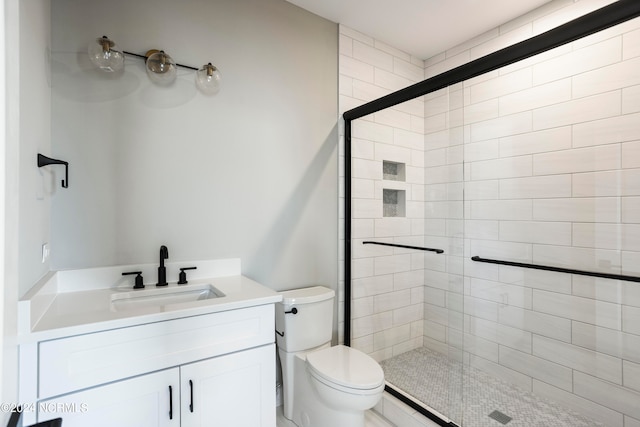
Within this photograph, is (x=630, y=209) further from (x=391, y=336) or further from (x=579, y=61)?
(x=391, y=336)

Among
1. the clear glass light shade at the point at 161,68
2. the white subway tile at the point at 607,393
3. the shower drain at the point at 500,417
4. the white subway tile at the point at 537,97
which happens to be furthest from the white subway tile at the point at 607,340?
the clear glass light shade at the point at 161,68

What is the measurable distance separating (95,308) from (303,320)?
3.45ft

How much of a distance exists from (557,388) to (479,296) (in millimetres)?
662

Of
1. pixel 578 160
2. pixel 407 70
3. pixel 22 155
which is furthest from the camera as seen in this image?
pixel 407 70

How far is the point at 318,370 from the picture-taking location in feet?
5.37

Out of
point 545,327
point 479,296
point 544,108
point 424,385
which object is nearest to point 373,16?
point 544,108

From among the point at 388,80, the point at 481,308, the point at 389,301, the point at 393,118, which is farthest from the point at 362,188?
the point at 481,308

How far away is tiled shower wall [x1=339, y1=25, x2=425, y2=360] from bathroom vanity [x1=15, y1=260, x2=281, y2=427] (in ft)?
3.46

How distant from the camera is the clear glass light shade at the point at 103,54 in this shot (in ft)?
4.80

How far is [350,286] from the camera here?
7.84ft

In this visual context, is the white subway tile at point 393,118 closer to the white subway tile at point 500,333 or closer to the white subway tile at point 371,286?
the white subway tile at point 371,286

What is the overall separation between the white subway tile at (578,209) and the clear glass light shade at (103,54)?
2.51 meters

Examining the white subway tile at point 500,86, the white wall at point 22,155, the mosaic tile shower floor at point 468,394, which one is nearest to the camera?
the white wall at point 22,155

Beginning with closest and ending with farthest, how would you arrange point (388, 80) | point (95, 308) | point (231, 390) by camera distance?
point (95, 308)
point (231, 390)
point (388, 80)
